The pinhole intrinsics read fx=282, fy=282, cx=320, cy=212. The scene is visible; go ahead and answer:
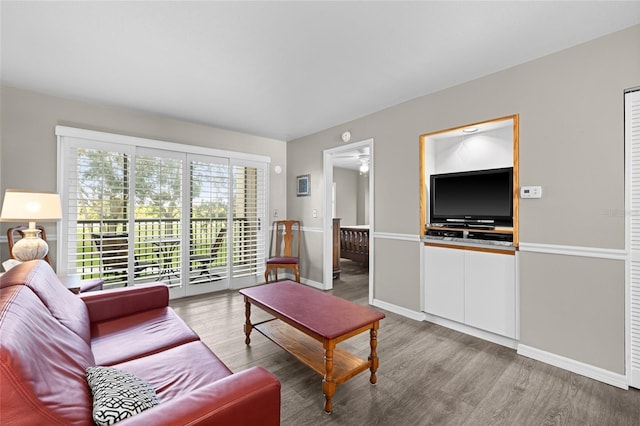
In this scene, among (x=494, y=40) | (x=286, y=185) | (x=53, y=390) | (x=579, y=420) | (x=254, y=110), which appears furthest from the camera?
(x=286, y=185)

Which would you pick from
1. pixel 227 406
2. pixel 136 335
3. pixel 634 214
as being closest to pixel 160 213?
pixel 136 335

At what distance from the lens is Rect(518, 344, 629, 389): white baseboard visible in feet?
6.62

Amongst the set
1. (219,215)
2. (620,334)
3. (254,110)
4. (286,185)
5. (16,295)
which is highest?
(254,110)

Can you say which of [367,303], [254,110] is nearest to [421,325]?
[367,303]

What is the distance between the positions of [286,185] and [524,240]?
12.3 feet

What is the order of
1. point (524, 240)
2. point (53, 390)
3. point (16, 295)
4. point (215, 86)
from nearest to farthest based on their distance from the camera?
1. point (53, 390)
2. point (16, 295)
3. point (524, 240)
4. point (215, 86)

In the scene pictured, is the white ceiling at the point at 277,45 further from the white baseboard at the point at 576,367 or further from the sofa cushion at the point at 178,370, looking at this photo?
the white baseboard at the point at 576,367

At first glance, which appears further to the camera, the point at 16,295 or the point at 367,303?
the point at 367,303

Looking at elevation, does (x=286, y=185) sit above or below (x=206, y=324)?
above

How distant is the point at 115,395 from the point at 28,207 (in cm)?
232

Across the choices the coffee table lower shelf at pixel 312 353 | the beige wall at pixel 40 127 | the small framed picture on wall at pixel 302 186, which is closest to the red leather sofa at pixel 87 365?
the coffee table lower shelf at pixel 312 353

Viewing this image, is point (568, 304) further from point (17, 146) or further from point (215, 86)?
point (17, 146)

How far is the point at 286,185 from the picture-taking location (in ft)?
17.2

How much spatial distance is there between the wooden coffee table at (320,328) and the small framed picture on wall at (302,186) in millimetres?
2423
